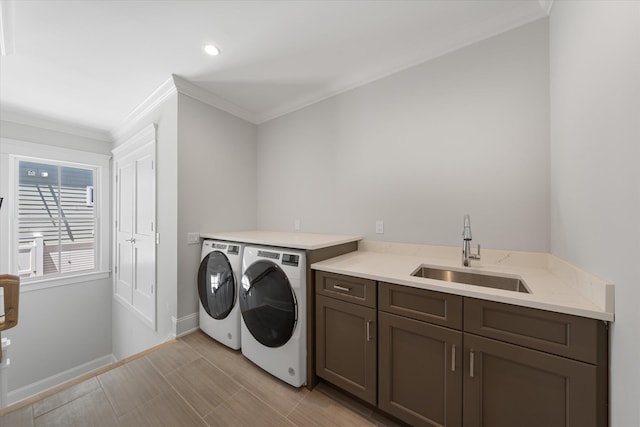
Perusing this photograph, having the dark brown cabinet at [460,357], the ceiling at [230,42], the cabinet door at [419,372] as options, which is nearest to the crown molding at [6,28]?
the ceiling at [230,42]

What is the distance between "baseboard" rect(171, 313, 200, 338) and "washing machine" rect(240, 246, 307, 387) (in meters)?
0.80

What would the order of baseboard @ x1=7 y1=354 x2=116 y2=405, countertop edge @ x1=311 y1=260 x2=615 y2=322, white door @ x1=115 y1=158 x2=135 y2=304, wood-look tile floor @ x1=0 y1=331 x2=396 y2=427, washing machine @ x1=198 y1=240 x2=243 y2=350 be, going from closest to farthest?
1. countertop edge @ x1=311 y1=260 x2=615 y2=322
2. wood-look tile floor @ x1=0 y1=331 x2=396 y2=427
3. washing machine @ x1=198 y1=240 x2=243 y2=350
4. baseboard @ x1=7 y1=354 x2=116 y2=405
5. white door @ x1=115 y1=158 x2=135 y2=304

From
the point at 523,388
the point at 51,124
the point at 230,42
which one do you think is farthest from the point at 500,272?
the point at 51,124

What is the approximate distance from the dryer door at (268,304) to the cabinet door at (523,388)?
1.02 m

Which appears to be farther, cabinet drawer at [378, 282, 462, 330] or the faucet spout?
the faucet spout

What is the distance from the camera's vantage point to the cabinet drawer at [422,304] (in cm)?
111

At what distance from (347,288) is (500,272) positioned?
95 centimetres

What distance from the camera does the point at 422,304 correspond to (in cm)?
120

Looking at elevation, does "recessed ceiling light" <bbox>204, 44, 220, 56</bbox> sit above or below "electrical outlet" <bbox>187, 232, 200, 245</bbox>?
above

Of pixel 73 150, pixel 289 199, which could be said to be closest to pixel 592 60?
pixel 289 199

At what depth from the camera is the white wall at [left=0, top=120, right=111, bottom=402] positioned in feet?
9.22

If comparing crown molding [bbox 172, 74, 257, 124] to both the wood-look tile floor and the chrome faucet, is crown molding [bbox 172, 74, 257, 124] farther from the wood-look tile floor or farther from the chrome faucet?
the chrome faucet

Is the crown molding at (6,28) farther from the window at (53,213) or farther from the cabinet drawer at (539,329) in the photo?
the cabinet drawer at (539,329)

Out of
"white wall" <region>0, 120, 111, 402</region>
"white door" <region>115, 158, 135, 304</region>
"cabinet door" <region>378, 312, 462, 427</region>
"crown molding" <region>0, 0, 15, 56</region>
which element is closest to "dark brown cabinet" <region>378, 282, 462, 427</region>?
"cabinet door" <region>378, 312, 462, 427</region>
